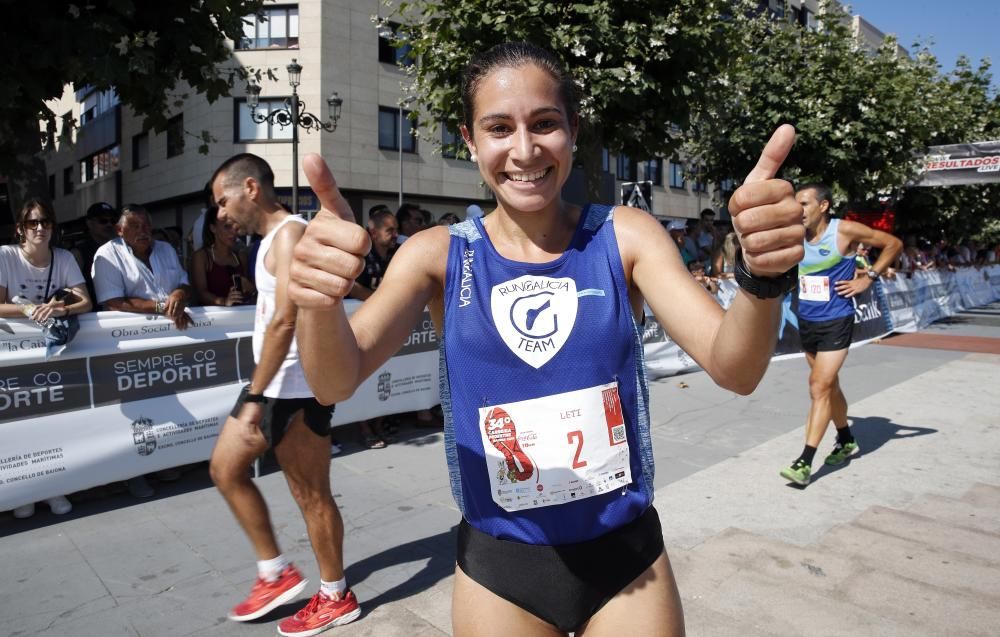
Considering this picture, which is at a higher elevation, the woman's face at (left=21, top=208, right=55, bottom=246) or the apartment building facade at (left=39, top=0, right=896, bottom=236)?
the apartment building facade at (left=39, top=0, right=896, bottom=236)

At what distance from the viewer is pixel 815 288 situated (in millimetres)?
5570

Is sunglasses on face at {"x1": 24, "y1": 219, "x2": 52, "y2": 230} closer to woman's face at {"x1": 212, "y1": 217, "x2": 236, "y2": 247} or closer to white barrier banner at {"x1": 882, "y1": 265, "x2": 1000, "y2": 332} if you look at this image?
woman's face at {"x1": 212, "y1": 217, "x2": 236, "y2": 247}

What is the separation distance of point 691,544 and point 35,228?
4531 mm

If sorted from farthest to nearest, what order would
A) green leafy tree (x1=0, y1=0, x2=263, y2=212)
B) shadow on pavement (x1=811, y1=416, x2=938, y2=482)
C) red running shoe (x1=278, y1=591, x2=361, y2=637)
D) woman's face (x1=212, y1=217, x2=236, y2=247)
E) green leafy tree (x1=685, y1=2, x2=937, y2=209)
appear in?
1. green leafy tree (x1=685, y1=2, x2=937, y2=209)
2. shadow on pavement (x1=811, y1=416, x2=938, y2=482)
3. green leafy tree (x1=0, y1=0, x2=263, y2=212)
4. woman's face (x1=212, y1=217, x2=236, y2=247)
5. red running shoe (x1=278, y1=591, x2=361, y2=637)

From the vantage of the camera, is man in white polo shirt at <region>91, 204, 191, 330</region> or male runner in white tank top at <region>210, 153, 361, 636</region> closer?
male runner in white tank top at <region>210, 153, 361, 636</region>

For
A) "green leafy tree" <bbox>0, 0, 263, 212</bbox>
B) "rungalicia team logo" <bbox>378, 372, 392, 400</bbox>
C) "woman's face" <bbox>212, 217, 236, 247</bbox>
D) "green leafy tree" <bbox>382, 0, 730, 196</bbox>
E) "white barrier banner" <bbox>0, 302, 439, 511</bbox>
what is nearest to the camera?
"white barrier banner" <bbox>0, 302, 439, 511</bbox>

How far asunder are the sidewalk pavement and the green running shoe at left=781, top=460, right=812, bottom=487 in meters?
0.09

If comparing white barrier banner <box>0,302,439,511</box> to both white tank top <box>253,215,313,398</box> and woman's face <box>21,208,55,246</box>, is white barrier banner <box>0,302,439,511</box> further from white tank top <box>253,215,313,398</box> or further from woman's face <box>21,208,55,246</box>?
white tank top <box>253,215,313,398</box>

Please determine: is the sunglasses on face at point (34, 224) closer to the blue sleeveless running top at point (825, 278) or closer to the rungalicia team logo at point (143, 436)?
the rungalicia team logo at point (143, 436)

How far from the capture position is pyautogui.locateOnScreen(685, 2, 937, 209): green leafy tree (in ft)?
41.2

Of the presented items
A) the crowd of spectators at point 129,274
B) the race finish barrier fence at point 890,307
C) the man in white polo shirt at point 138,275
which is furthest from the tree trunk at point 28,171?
the race finish barrier fence at point 890,307

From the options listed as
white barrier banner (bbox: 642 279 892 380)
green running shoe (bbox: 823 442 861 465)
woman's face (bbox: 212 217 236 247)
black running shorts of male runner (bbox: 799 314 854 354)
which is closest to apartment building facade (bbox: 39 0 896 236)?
white barrier banner (bbox: 642 279 892 380)

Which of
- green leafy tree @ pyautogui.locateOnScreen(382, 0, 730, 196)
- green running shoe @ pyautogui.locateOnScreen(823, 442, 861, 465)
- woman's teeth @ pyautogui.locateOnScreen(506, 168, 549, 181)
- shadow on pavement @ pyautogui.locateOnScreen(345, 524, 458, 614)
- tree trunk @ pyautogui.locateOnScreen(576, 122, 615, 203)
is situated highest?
green leafy tree @ pyautogui.locateOnScreen(382, 0, 730, 196)

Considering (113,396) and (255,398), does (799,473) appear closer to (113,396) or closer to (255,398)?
(255,398)
